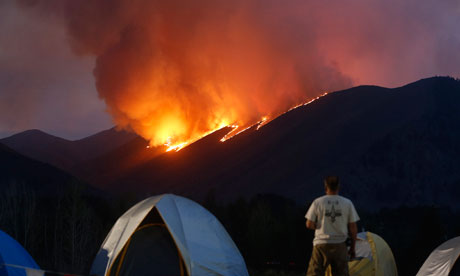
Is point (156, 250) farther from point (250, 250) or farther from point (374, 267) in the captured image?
point (250, 250)

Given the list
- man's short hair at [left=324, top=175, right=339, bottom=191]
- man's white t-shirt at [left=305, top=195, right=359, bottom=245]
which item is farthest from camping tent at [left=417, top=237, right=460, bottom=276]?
man's short hair at [left=324, top=175, right=339, bottom=191]

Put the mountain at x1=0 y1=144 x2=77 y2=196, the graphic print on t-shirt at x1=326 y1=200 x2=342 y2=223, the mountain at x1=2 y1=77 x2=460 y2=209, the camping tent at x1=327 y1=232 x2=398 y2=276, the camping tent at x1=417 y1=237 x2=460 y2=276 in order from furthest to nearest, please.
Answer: the mountain at x1=2 y1=77 x2=460 y2=209 < the mountain at x1=0 y1=144 x2=77 y2=196 < the camping tent at x1=327 y1=232 x2=398 y2=276 < the camping tent at x1=417 y1=237 x2=460 y2=276 < the graphic print on t-shirt at x1=326 y1=200 x2=342 y2=223

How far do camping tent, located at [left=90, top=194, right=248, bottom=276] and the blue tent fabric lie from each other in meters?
2.17

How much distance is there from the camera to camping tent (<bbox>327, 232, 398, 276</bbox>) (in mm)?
21281

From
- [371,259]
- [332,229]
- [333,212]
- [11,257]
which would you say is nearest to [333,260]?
[332,229]

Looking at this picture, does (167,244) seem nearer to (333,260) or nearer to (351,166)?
(333,260)

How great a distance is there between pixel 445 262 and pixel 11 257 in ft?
45.3

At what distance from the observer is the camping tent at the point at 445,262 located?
18.3 m

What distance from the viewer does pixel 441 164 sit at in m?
182

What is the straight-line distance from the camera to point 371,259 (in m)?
21.5

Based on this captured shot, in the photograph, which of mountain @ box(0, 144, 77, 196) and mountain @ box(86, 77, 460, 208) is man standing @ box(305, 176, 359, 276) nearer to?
mountain @ box(0, 144, 77, 196)

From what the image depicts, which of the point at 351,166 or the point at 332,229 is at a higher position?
the point at 351,166

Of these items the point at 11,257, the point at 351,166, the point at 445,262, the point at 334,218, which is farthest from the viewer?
the point at 351,166

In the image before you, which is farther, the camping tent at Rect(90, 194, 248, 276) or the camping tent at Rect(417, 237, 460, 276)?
the camping tent at Rect(417, 237, 460, 276)
